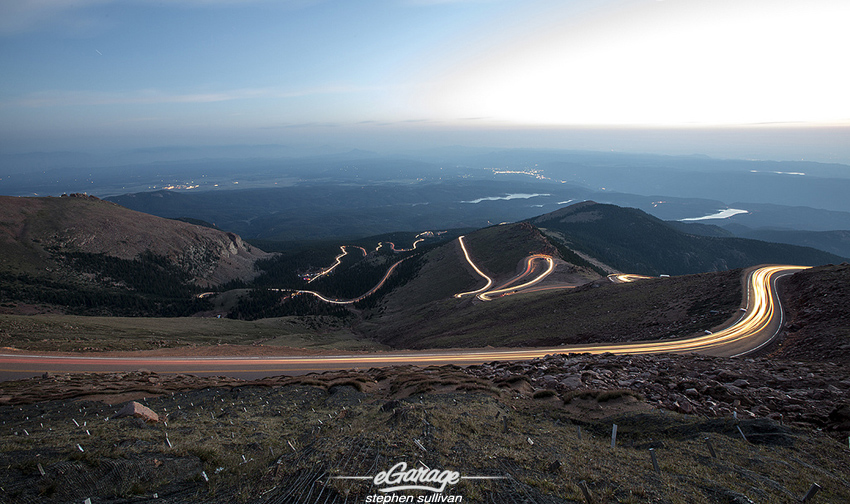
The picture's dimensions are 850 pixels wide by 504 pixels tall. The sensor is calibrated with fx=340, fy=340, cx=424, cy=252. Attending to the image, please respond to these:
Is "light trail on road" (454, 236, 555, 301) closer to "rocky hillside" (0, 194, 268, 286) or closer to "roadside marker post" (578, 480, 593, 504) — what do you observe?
"roadside marker post" (578, 480, 593, 504)

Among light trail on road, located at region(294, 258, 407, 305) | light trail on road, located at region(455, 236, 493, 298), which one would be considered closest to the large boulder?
light trail on road, located at region(455, 236, 493, 298)

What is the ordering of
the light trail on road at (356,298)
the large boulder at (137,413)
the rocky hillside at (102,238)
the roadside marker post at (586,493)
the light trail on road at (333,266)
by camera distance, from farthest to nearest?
the light trail on road at (333,266)
the light trail on road at (356,298)
the rocky hillside at (102,238)
the large boulder at (137,413)
the roadside marker post at (586,493)

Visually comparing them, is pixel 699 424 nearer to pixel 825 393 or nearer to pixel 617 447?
pixel 617 447

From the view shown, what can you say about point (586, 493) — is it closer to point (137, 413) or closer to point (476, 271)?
point (137, 413)

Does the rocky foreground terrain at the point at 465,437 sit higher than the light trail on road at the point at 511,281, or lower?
higher

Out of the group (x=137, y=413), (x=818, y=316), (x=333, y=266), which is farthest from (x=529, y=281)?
(x=333, y=266)

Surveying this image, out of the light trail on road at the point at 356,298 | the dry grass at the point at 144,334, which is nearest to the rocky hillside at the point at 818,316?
the dry grass at the point at 144,334

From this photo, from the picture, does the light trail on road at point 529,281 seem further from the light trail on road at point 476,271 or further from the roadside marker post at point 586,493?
the roadside marker post at point 586,493
